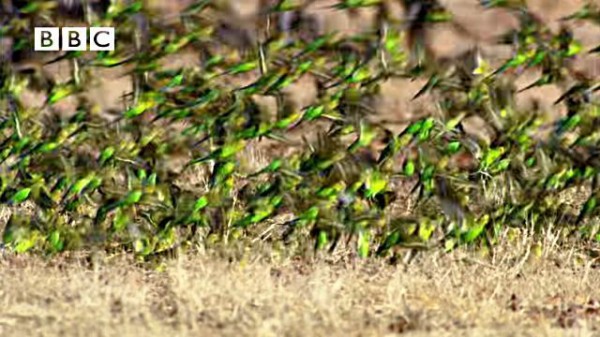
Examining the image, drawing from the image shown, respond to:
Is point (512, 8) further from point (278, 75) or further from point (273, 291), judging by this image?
point (273, 291)

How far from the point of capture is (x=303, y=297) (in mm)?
6594

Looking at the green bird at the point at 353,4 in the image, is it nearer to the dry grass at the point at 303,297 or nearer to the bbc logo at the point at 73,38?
the bbc logo at the point at 73,38

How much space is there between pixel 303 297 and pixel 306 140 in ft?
3.94

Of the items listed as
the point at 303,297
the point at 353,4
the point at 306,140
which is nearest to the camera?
the point at 303,297

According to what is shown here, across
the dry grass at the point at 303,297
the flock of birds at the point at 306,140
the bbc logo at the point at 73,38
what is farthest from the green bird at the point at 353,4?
the dry grass at the point at 303,297

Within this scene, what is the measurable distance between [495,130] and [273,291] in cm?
168

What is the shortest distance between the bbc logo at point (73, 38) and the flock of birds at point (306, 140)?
2.2 inches

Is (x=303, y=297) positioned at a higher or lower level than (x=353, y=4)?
lower

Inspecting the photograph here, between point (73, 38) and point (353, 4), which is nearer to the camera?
point (353, 4)

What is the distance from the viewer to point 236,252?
7.57 meters

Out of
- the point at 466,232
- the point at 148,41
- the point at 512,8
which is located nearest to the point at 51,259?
the point at 148,41

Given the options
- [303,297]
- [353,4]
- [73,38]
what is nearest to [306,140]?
Answer: [353,4]

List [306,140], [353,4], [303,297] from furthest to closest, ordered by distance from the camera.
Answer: [306,140] → [353,4] → [303,297]

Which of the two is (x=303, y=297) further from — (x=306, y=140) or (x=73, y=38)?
(x=73, y=38)
